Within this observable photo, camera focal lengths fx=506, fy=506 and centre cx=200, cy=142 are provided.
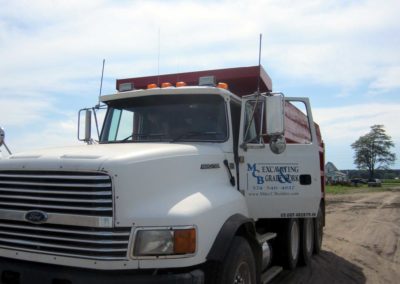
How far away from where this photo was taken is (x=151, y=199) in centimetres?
435

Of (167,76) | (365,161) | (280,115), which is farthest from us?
(365,161)

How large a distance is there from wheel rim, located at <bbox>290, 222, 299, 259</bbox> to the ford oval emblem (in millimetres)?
4749

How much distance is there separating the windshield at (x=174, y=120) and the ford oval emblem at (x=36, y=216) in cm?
180

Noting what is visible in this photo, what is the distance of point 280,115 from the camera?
5.61 meters

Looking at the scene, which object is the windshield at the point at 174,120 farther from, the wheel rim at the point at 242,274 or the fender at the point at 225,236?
the wheel rim at the point at 242,274

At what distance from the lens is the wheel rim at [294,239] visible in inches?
326

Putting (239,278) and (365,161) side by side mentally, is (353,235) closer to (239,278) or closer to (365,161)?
(239,278)

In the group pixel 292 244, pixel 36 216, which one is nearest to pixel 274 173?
pixel 292 244

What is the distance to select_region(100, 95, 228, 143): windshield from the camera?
5871 mm

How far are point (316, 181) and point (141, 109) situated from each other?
256cm

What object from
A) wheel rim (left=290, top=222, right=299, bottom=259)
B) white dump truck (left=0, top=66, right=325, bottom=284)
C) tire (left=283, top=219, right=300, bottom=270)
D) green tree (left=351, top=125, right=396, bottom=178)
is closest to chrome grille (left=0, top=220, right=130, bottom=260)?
white dump truck (left=0, top=66, right=325, bottom=284)

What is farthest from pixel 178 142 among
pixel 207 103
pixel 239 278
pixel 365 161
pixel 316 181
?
pixel 365 161

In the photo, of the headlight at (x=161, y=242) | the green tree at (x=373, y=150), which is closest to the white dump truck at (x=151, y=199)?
the headlight at (x=161, y=242)

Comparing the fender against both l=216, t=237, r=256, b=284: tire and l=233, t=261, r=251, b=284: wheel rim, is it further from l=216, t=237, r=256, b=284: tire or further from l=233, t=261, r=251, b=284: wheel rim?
l=233, t=261, r=251, b=284: wheel rim
